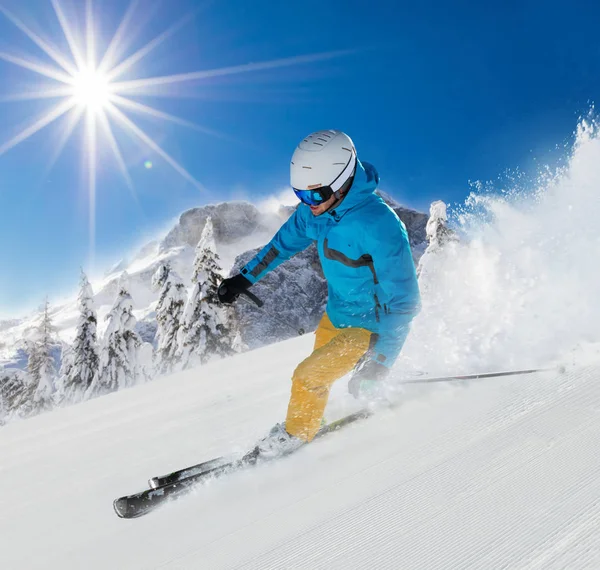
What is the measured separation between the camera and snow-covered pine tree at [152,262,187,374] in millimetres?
21391

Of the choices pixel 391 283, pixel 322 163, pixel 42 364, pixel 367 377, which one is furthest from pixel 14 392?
pixel 391 283

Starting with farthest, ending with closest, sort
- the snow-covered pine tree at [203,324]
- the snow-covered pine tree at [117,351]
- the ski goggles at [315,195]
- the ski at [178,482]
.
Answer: the snow-covered pine tree at [117,351], the snow-covered pine tree at [203,324], the ski goggles at [315,195], the ski at [178,482]

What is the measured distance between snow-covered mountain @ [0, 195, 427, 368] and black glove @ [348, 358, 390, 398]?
2.20 metres

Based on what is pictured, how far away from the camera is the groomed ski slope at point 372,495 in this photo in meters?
1.61

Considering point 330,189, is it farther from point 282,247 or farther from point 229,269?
point 229,269

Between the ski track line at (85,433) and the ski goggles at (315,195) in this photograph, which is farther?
the ski track line at (85,433)

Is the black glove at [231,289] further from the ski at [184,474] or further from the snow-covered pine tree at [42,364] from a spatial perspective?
the snow-covered pine tree at [42,364]

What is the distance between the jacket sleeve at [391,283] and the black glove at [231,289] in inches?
49.5

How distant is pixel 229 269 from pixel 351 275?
5698cm

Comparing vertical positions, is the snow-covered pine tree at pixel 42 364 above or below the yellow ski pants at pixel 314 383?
above

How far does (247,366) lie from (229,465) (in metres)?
3.93

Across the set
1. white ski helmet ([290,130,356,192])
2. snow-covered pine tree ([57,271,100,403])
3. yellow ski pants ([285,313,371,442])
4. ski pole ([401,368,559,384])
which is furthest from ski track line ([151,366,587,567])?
snow-covered pine tree ([57,271,100,403])

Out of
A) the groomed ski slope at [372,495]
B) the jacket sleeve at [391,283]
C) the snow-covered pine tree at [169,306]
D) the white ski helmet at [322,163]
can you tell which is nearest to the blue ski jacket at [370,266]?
the jacket sleeve at [391,283]

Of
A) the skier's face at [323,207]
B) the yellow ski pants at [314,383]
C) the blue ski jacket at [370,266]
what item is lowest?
the yellow ski pants at [314,383]
